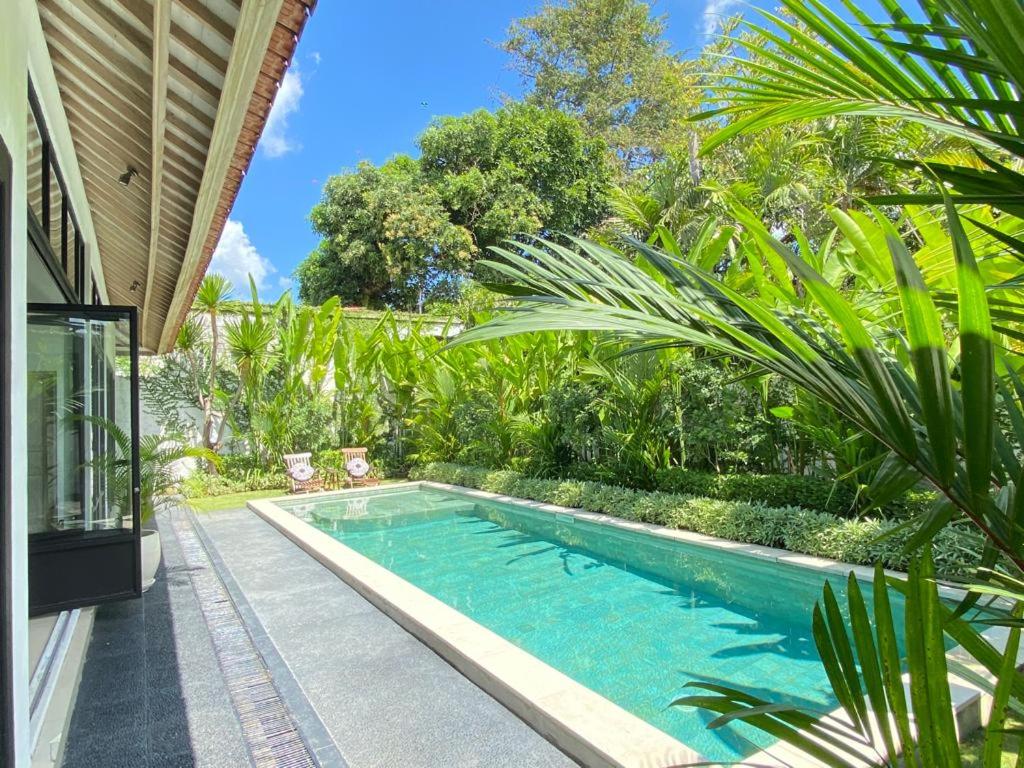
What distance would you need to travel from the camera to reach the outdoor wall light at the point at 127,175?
4254 mm

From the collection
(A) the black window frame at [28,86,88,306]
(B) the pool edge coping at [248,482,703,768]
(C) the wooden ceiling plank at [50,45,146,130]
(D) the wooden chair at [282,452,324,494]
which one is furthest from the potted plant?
(D) the wooden chair at [282,452,324,494]

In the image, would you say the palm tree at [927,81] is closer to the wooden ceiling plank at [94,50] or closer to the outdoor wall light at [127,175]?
the wooden ceiling plank at [94,50]

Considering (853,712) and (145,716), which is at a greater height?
(853,712)

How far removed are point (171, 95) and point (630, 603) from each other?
520 cm

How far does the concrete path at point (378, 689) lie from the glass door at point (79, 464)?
4.29 ft

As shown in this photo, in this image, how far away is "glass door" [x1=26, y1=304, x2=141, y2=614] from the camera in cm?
380

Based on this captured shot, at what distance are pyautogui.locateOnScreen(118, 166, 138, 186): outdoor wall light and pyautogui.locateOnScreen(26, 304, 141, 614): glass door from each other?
35.6 inches

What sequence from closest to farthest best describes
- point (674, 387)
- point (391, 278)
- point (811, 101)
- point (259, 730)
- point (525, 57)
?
point (811, 101) → point (259, 730) → point (674, 387) → point (391, 278) → point (525, 57)

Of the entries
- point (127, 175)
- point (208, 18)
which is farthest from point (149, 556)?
point (208, 18)

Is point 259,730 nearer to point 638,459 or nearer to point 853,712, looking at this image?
point 853,712

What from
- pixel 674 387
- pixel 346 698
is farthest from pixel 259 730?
pixel 674 387

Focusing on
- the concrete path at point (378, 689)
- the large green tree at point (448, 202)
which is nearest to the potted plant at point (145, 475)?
the concrete path at point (378, 689)

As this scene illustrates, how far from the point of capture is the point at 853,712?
114 centimetres

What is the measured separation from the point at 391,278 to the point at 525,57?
1161 cm
